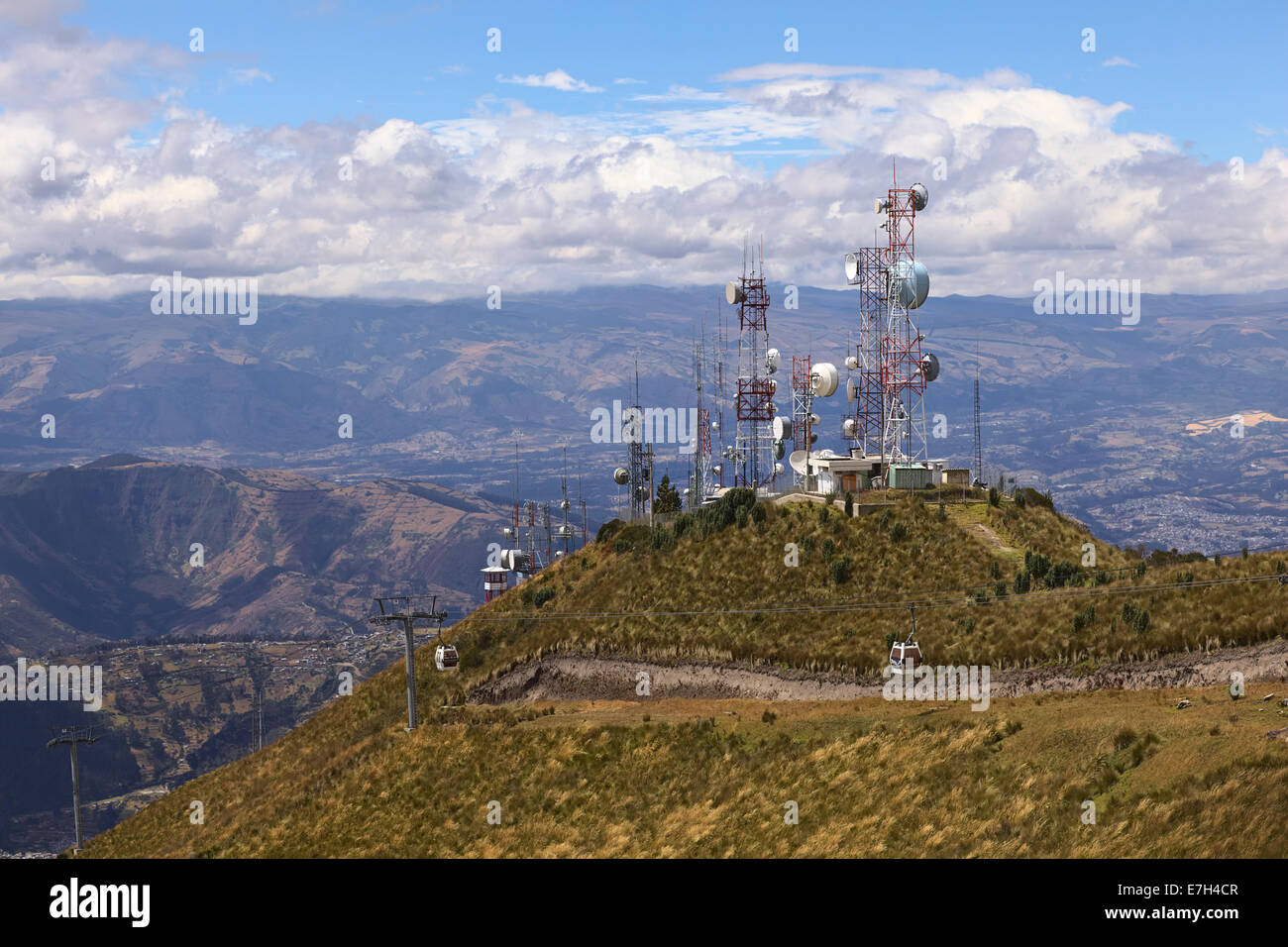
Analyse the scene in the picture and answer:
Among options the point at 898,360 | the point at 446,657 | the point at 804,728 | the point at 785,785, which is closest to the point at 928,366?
the point at 898,360

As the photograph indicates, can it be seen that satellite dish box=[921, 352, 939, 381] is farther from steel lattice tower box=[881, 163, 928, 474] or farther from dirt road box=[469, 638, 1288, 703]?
dirt road box=[469, 638, 1288, 703]

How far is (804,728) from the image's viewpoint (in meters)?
52.0

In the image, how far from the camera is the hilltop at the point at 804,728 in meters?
37.8

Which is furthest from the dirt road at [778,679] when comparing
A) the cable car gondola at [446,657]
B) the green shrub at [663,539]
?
the green shrub at [663,539]

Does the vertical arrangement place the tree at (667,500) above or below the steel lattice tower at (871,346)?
below

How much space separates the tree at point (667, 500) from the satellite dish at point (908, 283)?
22.1 meters

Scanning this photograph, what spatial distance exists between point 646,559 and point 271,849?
31974mm

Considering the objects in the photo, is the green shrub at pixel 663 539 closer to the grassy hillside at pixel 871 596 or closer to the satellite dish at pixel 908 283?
the grassy hillside at pixel 871 596

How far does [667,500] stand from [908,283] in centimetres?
2472

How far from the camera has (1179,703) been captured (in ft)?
146

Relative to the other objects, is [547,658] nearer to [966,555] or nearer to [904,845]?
[966,555]

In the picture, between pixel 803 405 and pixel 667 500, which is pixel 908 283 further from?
pixel 667 500

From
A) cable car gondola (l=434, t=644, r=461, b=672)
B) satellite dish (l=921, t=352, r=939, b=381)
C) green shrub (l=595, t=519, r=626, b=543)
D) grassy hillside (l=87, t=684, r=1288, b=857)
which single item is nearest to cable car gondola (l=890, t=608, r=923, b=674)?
grassy hillside (l=87, t=684, r=1288, b=857)

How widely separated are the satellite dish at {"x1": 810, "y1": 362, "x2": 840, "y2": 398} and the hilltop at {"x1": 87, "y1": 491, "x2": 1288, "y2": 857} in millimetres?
11135
